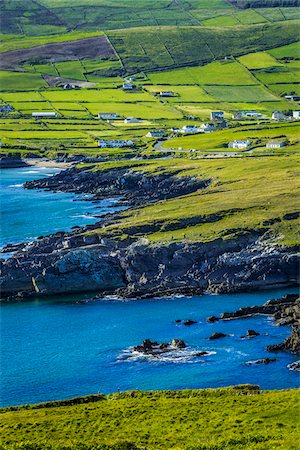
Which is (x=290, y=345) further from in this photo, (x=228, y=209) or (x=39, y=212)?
(x=39, y=212)

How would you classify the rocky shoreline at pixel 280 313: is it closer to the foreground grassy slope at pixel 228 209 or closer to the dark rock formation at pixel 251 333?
the dark rock formation at pixel 251 333

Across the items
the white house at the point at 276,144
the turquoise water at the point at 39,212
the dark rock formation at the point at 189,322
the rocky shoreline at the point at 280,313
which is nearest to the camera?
the rocky shoreline at the point at 280,313

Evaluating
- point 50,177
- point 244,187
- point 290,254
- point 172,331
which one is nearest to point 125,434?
point 172,331

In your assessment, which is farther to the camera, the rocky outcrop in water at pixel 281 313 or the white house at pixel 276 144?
the white house at pixel 276 144

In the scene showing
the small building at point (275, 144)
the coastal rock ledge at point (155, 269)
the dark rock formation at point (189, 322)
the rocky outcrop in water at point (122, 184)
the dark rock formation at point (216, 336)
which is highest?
the dark rock formation at point (216, 336)

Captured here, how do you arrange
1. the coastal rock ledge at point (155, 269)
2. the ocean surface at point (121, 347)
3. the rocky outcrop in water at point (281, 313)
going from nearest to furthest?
the ocean surface at point (121, 347) < the rocky outcrop in water at point (281, 313) < the coastal rock ledge at point (155, 269)

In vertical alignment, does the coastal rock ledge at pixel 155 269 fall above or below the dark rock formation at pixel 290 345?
below

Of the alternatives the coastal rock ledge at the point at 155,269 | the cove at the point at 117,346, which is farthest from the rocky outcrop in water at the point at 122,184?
the cove at the point at 117,346
